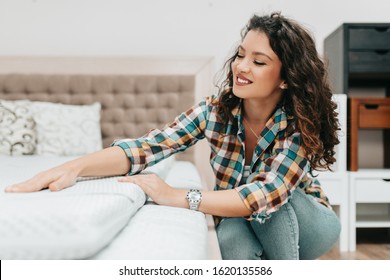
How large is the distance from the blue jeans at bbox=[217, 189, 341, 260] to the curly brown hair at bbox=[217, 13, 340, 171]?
0.10m

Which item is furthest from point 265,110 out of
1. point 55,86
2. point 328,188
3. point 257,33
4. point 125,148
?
point 55,86

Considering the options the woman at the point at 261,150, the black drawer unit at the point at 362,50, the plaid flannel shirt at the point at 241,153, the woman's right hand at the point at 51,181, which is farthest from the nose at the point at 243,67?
the black drawer unit at the point at 362,50

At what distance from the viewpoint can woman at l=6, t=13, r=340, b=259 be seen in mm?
820

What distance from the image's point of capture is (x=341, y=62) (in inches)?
72.3

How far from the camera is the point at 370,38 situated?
181 centimetres

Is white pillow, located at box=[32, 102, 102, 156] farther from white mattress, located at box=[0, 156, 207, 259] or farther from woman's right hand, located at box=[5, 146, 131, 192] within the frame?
white mattress, located at box=[0, 156, 207, 259]

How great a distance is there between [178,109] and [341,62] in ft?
2.42

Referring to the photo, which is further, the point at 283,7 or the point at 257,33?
the point at 283,7

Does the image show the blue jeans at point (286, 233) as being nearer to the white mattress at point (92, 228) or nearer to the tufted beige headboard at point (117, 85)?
the white mattress at point (92, 228)

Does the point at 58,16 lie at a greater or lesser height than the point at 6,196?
greater

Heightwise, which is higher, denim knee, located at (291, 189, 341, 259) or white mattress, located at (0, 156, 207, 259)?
white mattress, located at (0, 156, 207, 259)

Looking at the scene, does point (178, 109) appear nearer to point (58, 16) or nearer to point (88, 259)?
point (58, 16)

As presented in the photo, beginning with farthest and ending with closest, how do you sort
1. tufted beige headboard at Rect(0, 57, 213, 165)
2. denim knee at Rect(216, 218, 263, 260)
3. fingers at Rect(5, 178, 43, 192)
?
tufted beige headboard at Rect(0, 57, 213, 165) < denim knee at Rect(216, 218, 263, 260) < fingers at Rect(5, 178, 43, 192)

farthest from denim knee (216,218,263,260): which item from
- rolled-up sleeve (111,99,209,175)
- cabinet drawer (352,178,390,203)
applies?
cabinet drawer (352,178,390,203)
